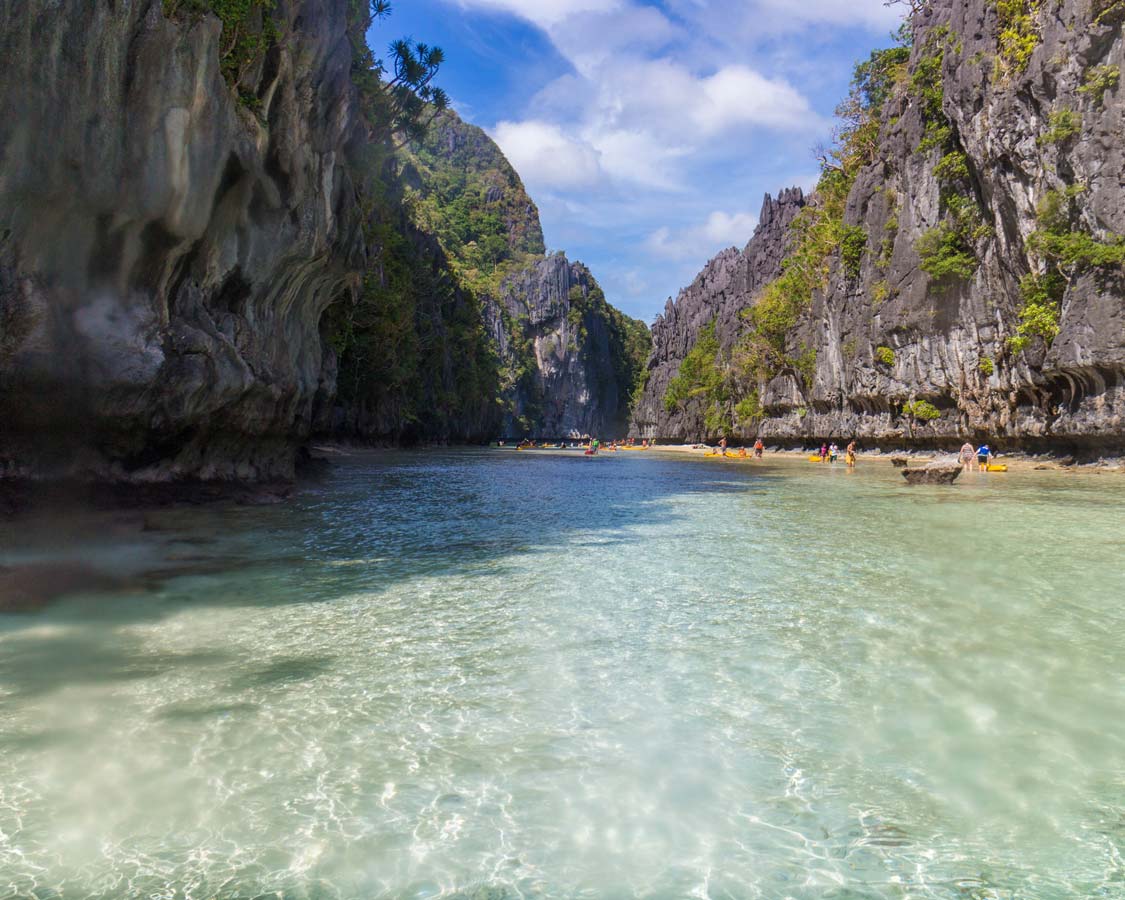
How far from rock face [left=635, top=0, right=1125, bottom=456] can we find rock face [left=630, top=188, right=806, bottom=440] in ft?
85.5

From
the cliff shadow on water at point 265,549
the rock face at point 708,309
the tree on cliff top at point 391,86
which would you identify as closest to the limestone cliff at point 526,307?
the rock face at point 708,309

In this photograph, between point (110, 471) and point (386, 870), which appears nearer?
point (386, 870)

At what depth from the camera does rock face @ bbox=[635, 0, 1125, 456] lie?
25844 millimetres

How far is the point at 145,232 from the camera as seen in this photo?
11.7 m

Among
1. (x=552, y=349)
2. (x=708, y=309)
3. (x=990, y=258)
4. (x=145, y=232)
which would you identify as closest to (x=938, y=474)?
(x=990, y=258)

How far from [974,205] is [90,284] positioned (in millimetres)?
37234

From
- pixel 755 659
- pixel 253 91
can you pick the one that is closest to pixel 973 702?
pixel 755 659

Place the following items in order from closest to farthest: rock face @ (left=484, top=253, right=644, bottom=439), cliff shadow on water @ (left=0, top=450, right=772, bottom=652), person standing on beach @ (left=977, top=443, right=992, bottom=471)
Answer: cliff shadow on water @ (left=0, top=450, right=772, bottom=652), person standing on beach @ (left=977, top=443, right=992, bottom=471), rock face @ (left=484, top=253, right=644, bottom=439)

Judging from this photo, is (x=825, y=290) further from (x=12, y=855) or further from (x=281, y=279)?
(x=12, y=855)

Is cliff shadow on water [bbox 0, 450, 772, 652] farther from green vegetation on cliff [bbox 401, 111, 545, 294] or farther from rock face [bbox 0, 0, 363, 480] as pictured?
green vegetation on cliff [bbox 401, 111, 545, 294]

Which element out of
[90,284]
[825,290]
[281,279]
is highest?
[825,290]

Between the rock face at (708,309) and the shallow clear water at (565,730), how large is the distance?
6822 cm

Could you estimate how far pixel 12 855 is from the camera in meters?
3.19

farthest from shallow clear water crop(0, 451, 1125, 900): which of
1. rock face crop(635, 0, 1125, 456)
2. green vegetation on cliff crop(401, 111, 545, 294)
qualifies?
green vegetation on cliff crop(401, 111, 545, 294)
